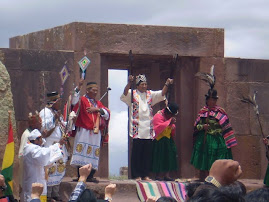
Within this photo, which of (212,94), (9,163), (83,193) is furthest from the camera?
(212,94)

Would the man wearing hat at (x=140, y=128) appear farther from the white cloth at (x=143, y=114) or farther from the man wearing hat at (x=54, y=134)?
the man wearing hat at (x=54, y=134)

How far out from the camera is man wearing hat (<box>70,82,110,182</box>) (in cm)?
1133

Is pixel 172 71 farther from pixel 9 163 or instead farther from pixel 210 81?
pixel 9 163

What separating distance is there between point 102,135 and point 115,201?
1.02 m

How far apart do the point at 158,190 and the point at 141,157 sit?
771 millimetres

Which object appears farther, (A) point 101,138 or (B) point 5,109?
(A) point 101,138

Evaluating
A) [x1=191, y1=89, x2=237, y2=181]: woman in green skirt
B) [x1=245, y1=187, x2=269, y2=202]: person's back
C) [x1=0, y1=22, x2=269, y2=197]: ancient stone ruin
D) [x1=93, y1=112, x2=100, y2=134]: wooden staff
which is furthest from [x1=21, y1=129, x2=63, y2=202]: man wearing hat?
[x1=245, y1=187, x2=269, y2=202]: person's back

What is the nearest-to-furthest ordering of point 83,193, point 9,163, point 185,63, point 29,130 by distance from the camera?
point 83,193
point 9,163
point 29,130
point 185,63

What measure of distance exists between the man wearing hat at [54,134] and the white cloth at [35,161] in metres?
0.64

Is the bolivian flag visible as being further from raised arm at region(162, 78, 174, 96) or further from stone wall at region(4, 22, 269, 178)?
raised arm at region(162, 78, 174, 96)

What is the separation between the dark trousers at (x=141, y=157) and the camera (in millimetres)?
11961

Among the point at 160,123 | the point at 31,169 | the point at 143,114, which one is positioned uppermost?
the point at 143,114

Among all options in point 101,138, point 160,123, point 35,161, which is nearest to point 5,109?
point 35,161

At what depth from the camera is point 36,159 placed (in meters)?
10.0
